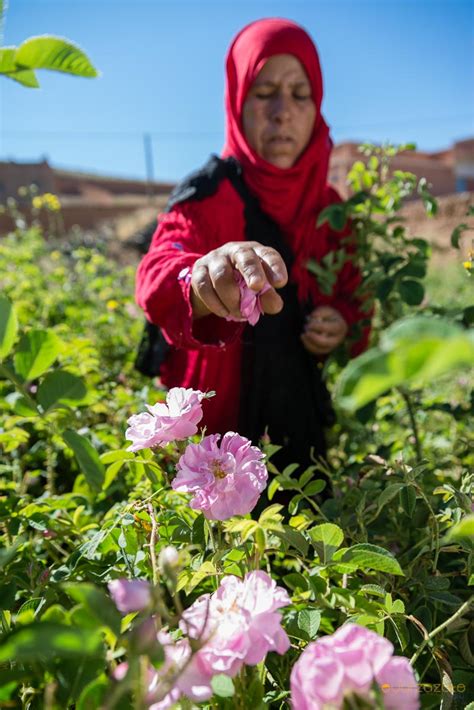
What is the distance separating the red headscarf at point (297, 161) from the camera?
4.52 feet

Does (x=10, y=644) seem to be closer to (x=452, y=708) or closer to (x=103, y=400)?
(x=452, y=708)

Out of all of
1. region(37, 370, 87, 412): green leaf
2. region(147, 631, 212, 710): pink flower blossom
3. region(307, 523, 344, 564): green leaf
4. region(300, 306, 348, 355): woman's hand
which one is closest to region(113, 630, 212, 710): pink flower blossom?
region(147, 631, 212, 710): pink flower blossom

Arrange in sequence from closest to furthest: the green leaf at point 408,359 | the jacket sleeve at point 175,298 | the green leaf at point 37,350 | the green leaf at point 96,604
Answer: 1. the green leaf at point 408,359
2. the green leaf at point 96,604
3. the green leaf at point 37,350
4. the jacket sleeve at point 175,298

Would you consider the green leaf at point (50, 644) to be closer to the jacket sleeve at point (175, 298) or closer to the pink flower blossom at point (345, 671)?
the pink flower blossom at point (345, 671)

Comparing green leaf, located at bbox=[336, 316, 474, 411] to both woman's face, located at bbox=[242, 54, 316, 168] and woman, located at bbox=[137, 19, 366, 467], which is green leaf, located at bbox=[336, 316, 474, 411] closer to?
woman, located at bbox=[137, 19, 366, 467]

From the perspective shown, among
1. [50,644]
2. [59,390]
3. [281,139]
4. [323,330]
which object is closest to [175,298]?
[59,390]

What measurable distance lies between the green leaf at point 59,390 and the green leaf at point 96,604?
33 cm

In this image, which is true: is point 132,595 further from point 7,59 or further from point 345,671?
point 7,59

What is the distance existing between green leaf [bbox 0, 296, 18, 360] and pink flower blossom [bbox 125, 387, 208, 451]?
0.47ft

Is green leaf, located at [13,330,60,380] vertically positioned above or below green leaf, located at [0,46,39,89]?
below

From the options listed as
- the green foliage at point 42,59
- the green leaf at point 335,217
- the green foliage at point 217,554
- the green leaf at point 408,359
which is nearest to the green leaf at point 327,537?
the green foliage at point 217,554

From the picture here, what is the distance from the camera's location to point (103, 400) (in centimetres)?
138

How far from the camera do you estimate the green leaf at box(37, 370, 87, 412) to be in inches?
26.7

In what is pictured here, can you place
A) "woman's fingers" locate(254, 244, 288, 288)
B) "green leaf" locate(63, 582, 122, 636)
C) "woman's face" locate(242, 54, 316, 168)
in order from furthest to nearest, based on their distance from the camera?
1. "woman's face" locate(242, 54, 316, 168)
2. "woman's fingers" locate(254, 244, 288, 288)
3. "green leaf" locate(63, 582, 122, 636)
